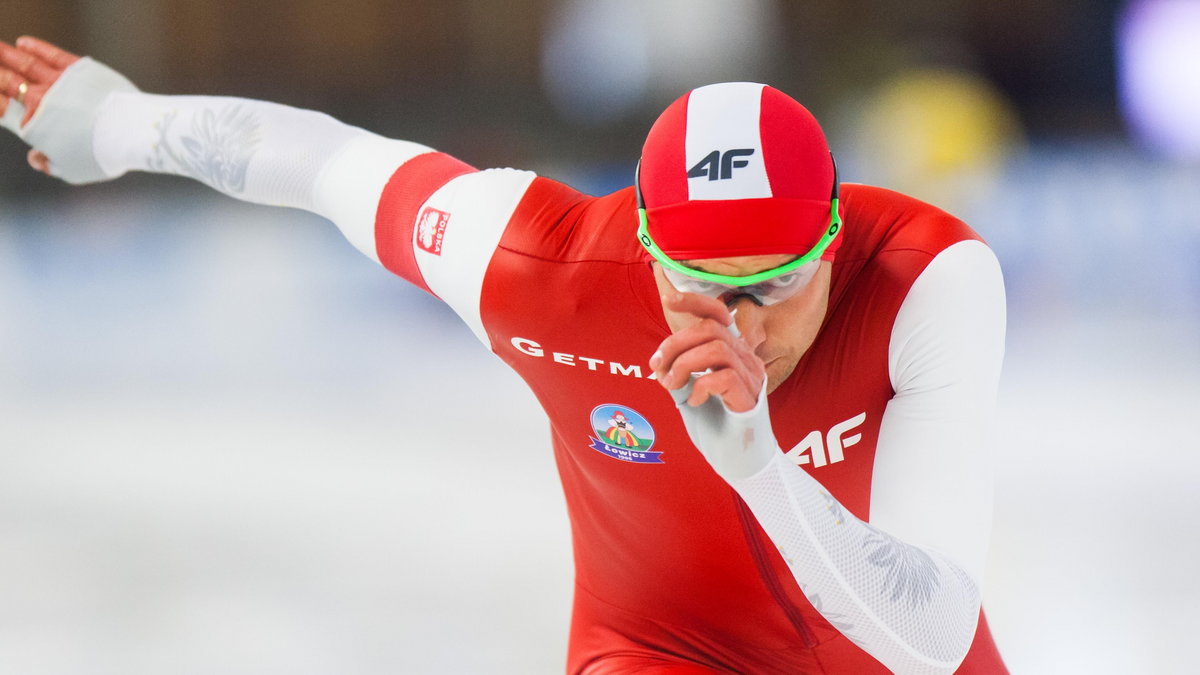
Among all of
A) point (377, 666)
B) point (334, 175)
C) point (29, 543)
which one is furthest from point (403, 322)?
point (334, 175)

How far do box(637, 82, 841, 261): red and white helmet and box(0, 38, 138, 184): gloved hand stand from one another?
1.34m

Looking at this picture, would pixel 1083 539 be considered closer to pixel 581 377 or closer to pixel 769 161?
pixel 581 377

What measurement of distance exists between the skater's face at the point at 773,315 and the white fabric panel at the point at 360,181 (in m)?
0.66

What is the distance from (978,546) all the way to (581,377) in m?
0.63

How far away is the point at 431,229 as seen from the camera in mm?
2006

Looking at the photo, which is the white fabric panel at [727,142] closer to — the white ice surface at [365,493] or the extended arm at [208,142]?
the extended arm at [208,142]

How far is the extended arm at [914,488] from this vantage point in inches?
53.9

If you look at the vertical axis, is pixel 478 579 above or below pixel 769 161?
below

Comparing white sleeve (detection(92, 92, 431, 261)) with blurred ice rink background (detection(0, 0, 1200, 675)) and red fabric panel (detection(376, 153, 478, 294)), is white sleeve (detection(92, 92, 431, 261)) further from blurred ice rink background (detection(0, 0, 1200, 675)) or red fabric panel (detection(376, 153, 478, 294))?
blurred ice rink background (detection(0, 0, 1200, 675))

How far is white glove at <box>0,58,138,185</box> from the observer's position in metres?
2.39

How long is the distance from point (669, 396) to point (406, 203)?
604 mm

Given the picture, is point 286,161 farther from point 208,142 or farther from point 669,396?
point 669,396

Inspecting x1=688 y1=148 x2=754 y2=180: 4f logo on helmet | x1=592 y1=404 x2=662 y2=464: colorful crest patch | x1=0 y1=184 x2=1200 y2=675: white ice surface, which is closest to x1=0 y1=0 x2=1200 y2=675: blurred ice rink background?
x1=0 y1=184 x2=1200 y2=675: white ice surface

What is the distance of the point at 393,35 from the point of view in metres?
10.8
